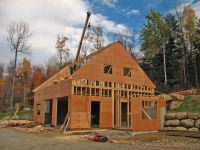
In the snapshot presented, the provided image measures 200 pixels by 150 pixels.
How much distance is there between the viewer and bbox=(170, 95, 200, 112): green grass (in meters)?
23.7

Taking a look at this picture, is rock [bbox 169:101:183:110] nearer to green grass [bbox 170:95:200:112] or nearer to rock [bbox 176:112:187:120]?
green grass [bbox 170:95:200:112]

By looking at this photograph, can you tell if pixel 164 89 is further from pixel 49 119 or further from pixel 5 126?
pixel 5 126

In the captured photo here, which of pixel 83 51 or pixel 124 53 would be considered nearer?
pixel 124 53

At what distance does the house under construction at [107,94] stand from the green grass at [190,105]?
2761 millimetres

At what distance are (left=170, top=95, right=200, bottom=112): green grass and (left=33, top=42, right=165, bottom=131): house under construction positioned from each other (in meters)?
2.76

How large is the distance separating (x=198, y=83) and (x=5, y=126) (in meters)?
27.4

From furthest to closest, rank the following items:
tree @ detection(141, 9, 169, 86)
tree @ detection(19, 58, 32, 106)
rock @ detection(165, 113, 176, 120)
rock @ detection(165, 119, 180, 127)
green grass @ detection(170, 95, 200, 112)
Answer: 1. tree @ detection(19, 58, 32, 106)
2. tree @ detection(141, 9, 169, 86)
3. green grass @ detection(170, 95, 200, 112)
4. rock @ detection(165, 113, 176, 120)
5. rock @ detection(165, 119, 180, 127)

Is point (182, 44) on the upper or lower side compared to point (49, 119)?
upper

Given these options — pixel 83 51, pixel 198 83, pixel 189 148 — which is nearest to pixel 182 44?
pixel 198 83

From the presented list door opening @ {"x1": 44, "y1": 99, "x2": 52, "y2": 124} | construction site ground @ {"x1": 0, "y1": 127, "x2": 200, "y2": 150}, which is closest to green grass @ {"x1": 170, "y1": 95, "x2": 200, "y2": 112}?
construction site ground @ {"x1": 0, "y1": 127, "x2": 200, "y2": 150}

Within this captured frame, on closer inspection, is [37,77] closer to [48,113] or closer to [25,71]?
[25,71]

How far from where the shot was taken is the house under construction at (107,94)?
21172 mm

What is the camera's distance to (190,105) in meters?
24.8

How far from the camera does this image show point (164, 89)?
35969mm
